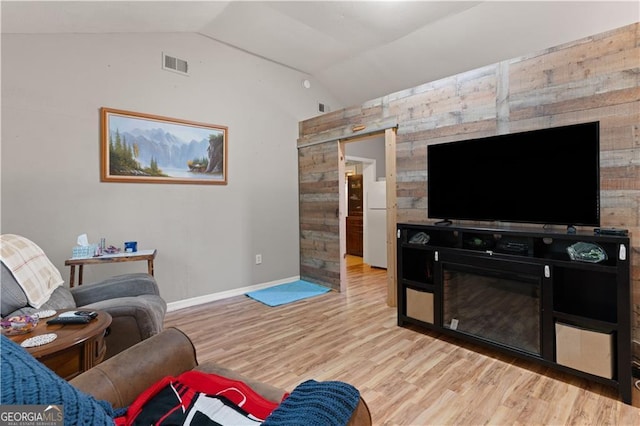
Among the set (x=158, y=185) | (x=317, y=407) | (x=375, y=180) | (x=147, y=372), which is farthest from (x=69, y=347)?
(x=375, y=180)

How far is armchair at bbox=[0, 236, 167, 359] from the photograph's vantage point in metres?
1.71

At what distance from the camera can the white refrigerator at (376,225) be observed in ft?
18.1

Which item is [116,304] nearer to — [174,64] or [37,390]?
[37,390]

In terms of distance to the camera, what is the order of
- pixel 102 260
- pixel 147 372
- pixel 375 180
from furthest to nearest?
1. pixel 375 180
2. pixel 102 260
3. pixel 147 372

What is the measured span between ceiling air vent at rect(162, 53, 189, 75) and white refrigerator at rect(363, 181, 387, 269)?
347 cm

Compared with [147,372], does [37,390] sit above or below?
above

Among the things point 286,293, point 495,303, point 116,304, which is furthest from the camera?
point 286,293

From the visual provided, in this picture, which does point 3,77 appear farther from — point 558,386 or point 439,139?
point 558,386

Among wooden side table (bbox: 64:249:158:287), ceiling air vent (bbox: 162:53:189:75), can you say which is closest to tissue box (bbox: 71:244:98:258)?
wooden side table (bbox: 64:249:158:287)

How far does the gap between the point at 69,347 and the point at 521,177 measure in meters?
2.98

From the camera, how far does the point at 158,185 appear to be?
3502 mm

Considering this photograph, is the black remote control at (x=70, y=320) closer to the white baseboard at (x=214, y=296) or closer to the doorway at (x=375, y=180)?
the white baseboard at (x=214, y=296)

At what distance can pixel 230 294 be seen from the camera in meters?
4.05

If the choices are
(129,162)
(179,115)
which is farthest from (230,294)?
(179,115)
